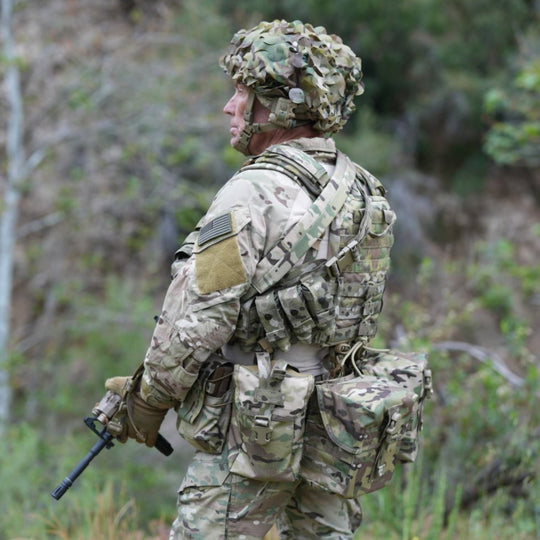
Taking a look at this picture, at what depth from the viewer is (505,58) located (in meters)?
10.8

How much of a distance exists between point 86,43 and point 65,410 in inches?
187

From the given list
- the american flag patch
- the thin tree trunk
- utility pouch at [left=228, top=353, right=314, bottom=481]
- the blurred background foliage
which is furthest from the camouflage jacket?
the thin tree trunk

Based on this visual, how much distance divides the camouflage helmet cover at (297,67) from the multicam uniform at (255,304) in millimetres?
125

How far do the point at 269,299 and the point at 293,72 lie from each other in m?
0.73

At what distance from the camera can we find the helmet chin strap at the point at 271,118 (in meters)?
2.27

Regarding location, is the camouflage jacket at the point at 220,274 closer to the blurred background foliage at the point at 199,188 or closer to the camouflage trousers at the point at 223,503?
the camouflage trousers at the point at 223,503

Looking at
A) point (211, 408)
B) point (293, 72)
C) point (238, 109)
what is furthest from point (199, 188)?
point (211, 408)

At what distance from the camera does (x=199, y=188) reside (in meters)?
8.66

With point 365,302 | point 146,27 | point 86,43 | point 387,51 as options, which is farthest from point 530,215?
point 365,302

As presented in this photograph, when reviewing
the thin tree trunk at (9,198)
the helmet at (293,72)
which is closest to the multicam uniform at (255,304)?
the helmet at (293,72)

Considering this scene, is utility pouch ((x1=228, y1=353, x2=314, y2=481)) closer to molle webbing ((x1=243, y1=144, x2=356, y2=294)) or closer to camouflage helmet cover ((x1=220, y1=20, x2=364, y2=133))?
molle webbing ((x1=243, y1=144, x2=356, y2=294))

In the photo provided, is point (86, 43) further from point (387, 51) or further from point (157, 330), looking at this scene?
point (157, 330)

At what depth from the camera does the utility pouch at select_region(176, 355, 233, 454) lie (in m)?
2.20

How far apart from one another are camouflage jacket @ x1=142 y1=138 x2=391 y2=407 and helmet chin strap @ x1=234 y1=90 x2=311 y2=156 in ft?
0.72
